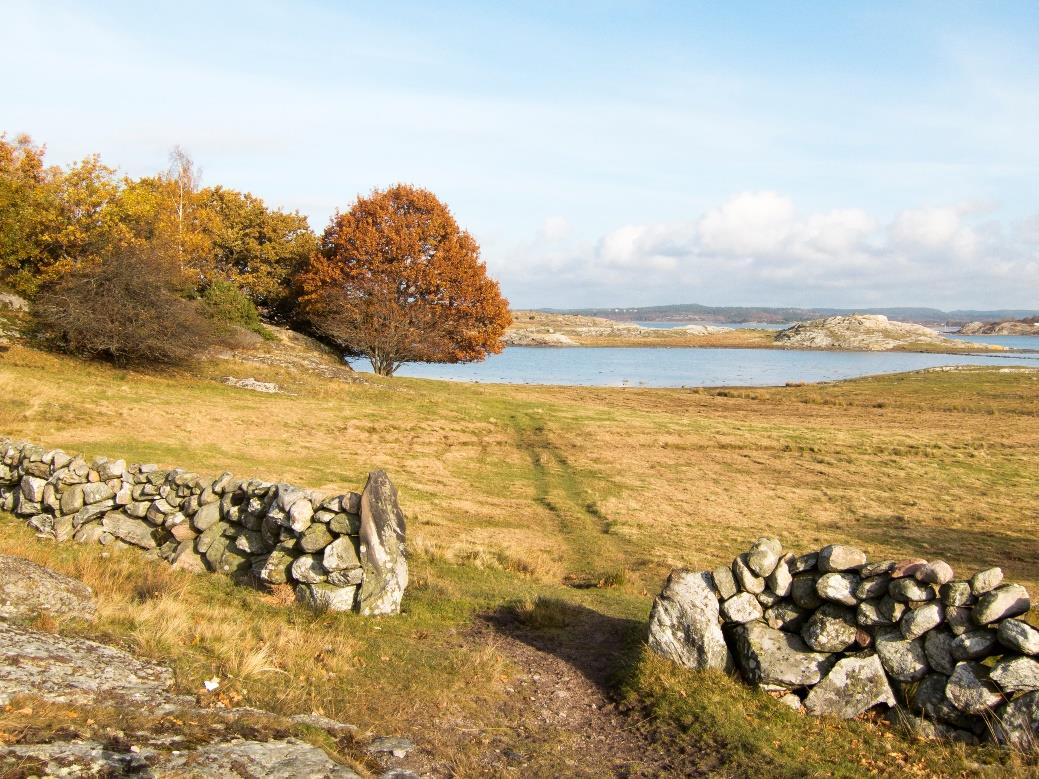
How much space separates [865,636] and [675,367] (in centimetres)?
9863

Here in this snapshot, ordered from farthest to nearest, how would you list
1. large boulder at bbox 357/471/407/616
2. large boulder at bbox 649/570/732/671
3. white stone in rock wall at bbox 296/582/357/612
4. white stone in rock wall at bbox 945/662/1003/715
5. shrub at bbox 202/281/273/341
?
shrub at bbox 202/281/273/341, large boulder at bbox 357/471/407/616, white stone in rock wall at bbox 296/582/357/612, large boulder at bbox 649/570/732/671, white stone in rock wall at bbox 945/662/1003/715

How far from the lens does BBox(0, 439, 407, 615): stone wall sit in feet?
36.6

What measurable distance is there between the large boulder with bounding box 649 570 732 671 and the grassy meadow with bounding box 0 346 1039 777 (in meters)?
0.29

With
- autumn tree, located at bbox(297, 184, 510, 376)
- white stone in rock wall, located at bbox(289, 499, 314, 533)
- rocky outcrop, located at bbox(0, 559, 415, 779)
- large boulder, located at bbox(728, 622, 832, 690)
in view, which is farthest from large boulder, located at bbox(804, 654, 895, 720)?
autumn tree, located at bbox(297, 184, 510, 376)

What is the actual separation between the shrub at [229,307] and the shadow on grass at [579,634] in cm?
3131

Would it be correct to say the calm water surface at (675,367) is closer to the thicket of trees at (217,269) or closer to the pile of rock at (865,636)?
the thicket of trees at (217,269)

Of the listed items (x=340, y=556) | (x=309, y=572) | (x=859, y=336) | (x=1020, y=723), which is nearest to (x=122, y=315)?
(x=309, y=572)

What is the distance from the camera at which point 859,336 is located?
570ft

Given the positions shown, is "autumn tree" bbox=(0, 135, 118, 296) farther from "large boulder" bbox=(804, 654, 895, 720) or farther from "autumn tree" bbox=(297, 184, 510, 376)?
"large boulder" bbox=(804, 654, 895, 720)

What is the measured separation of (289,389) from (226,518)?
22.2 metres

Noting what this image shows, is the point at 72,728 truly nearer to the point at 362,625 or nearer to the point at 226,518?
the point at 362,625

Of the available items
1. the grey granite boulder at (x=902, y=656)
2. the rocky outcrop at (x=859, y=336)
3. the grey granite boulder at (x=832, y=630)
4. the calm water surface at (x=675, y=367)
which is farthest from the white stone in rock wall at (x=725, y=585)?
the rocky outcrop at (x=859, y=336)

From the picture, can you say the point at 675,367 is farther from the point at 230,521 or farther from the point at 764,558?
the point at 764,558

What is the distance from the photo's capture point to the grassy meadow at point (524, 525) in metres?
7.87
